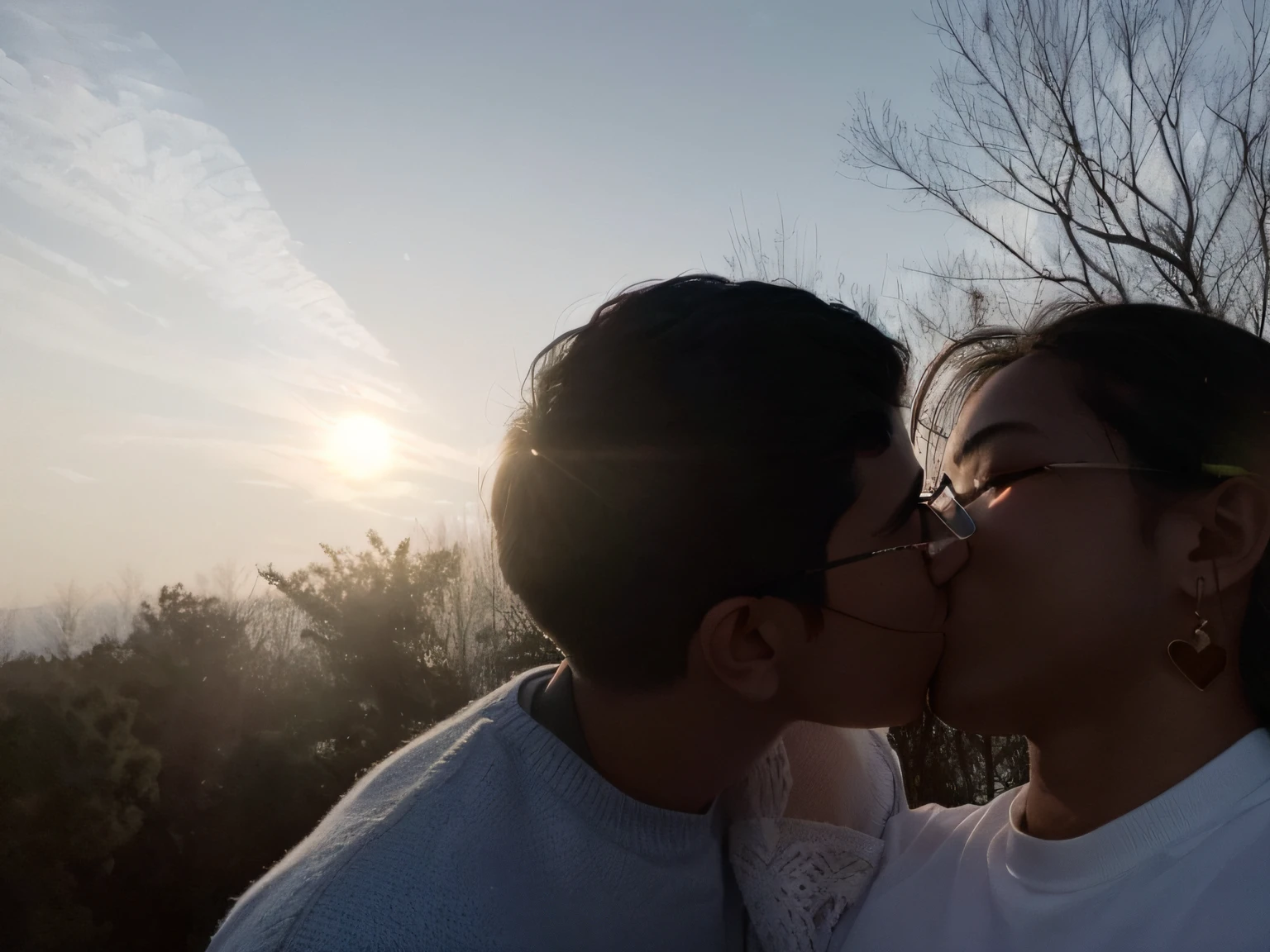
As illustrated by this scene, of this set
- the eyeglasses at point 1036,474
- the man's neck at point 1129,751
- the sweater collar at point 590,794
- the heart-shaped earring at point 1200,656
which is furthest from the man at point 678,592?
the heart-shaped earring at point 1200,656

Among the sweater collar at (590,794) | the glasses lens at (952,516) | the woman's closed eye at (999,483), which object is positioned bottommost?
the sweater collar at (590,794)

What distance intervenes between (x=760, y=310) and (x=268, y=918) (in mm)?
1266

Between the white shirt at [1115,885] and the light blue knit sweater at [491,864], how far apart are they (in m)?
0.38

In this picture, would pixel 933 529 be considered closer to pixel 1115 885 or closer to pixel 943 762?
pixel 1115 885

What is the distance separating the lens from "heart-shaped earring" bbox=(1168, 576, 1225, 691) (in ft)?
4.78

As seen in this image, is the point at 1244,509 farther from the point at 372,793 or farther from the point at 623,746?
the point at 372,793

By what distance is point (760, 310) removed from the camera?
157 centimetres

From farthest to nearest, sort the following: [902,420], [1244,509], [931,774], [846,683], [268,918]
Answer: [931,774], [902,420], [846,683], [1244,509], [268,918]

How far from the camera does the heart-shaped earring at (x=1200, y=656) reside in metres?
1.46

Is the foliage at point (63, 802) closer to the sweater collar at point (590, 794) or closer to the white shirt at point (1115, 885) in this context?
the sweater collar at point (590, 794)

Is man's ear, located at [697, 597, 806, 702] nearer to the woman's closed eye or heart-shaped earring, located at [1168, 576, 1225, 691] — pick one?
the woman's closed eye

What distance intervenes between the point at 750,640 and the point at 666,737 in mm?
251

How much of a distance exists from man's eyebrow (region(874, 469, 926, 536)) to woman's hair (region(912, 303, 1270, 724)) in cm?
35

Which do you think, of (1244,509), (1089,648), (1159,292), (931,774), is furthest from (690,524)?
(1159,292)
